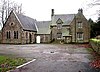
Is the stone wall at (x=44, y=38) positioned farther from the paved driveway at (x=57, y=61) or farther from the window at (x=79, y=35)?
the paved driveway at (x=57, y=61)

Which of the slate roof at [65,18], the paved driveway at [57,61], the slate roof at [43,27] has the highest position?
the slate roof at [65,18]

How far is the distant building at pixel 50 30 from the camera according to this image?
50.8 metres

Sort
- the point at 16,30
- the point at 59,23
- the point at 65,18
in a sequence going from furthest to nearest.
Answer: the point at 65,18 → the point at 59,23 → the point at 16,30

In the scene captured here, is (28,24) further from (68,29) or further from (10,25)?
(68,29)

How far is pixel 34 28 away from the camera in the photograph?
57531 mm

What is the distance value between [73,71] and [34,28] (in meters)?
48.0

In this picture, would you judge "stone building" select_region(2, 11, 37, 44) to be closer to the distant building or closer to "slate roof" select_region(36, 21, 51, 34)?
the distant building

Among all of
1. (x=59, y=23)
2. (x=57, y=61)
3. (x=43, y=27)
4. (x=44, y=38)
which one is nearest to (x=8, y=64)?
(x=57, y=61)

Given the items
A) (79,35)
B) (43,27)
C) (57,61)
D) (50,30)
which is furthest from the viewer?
(43,27)

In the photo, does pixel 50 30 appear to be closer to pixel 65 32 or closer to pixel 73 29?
pixel 65 32

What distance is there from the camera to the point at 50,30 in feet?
185

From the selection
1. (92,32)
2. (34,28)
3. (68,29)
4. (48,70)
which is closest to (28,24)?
(34,28)

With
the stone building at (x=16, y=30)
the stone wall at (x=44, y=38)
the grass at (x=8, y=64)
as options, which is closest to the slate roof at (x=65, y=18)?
the stone wall at (x=44, y=38)

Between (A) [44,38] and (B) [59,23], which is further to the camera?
(A) [44,38]
